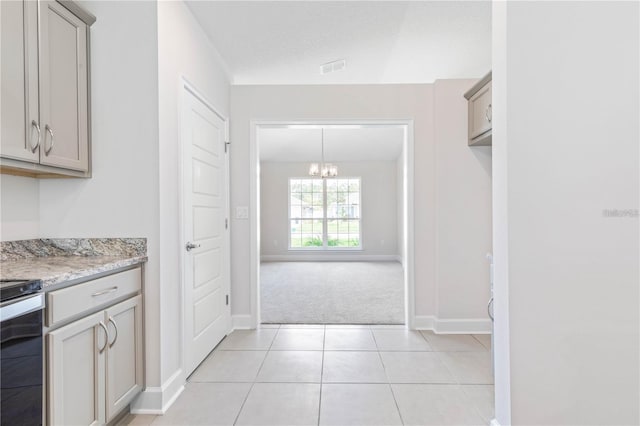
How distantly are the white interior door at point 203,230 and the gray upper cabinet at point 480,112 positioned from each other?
2247mm

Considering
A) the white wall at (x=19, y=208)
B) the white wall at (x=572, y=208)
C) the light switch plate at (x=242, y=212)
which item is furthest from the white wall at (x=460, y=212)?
the white wall at (x=19, y=208)

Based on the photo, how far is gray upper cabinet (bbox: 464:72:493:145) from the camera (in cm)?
274

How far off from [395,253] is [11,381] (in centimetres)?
817

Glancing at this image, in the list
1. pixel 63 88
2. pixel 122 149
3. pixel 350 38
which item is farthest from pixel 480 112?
pixel 63 88

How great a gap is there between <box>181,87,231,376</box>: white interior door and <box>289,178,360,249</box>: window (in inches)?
223

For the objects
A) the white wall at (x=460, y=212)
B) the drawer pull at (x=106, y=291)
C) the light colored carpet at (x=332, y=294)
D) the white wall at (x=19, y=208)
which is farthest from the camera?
the light colored carpet at (x=332, y=294)

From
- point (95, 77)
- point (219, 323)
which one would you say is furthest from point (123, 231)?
point (219, 323)

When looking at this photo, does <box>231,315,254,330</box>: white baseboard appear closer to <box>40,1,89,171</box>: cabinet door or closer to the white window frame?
<box>40,1,89,171</box>: cabinet door

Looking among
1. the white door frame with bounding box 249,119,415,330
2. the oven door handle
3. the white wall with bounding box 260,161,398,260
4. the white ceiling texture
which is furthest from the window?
the oven door handle

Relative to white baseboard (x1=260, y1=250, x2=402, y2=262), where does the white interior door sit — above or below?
above

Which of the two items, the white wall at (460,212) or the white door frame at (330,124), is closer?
the white wall at (460,212)

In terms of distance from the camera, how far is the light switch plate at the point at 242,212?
3.40 m

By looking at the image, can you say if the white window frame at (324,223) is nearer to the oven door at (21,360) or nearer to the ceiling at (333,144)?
the ceiling at (333,144)

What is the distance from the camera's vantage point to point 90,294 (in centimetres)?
154
